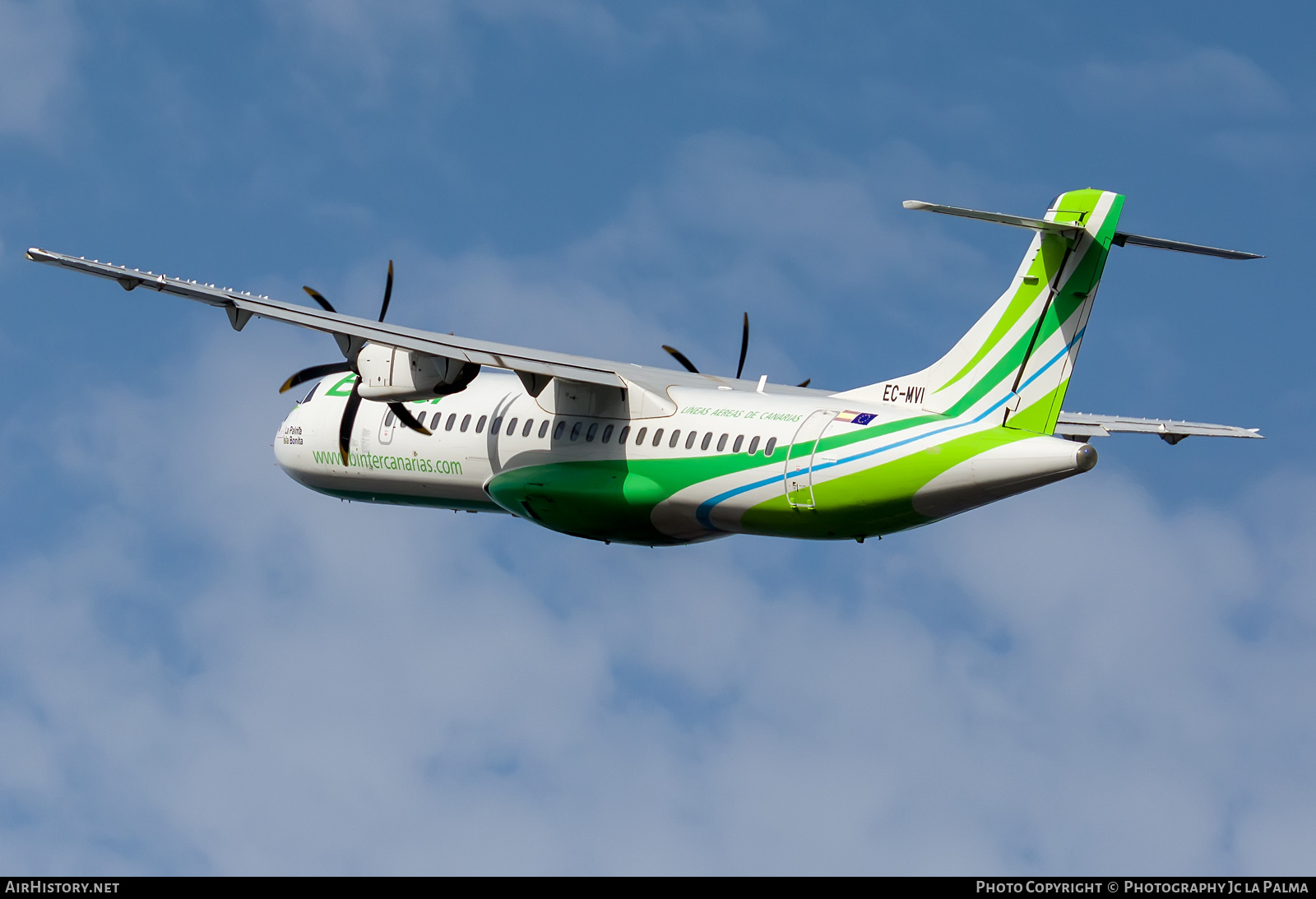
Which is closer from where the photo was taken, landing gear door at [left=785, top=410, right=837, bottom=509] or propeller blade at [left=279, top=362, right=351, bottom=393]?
landing gear door at [left=785, top=410, right=837, bottom=509]

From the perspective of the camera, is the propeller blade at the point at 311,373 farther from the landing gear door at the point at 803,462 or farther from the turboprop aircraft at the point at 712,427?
the landing gear door at the point at 803,462

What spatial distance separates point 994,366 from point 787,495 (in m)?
4.15

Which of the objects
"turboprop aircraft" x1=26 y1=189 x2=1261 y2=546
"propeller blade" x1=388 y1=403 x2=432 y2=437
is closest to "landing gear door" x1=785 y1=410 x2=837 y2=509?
"turboprop aircraft" x1=26 y1=189 x2=1261 y2=546

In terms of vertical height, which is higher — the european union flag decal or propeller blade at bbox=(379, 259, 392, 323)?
propeller blade at bbox=(379, 259, 392, 323)

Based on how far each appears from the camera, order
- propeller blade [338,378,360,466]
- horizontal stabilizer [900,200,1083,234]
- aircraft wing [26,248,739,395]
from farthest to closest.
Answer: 1. propeller blade [338,378,360,466]
2. aircraft wing [26,248,739,395]
3. horizontal stabilizer [900,200,1083,234]

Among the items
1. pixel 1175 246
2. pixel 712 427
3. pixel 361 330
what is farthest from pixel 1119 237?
pixel 361 330

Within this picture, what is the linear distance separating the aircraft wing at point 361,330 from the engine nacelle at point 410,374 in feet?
1.11

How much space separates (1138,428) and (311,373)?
1666 cm

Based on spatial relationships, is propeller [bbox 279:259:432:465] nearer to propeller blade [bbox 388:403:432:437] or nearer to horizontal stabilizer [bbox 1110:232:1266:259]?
propeller blade [bbox 388:403:432:437]

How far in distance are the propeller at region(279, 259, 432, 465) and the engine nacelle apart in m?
0.38

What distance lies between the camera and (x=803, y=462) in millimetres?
31391

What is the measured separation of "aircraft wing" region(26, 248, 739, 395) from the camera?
3334 centimetres
